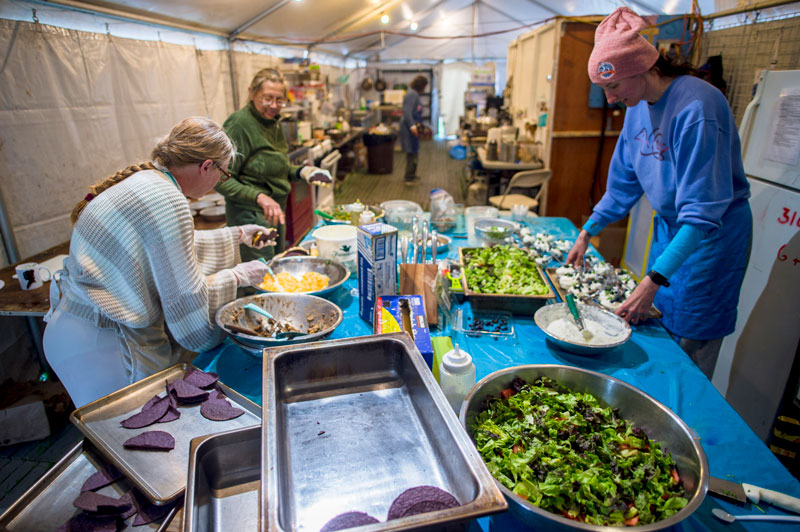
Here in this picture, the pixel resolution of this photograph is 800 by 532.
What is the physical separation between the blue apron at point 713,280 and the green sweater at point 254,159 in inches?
108

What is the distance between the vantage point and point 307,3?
588 centimetres

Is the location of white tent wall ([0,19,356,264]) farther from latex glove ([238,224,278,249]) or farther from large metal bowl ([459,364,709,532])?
large metal bowl ([459,364,709,532])

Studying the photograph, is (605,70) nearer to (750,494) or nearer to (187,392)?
(750,494)

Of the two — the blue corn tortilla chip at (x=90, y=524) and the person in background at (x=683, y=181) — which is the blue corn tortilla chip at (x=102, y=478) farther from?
the person in background at (x=683, y=181)

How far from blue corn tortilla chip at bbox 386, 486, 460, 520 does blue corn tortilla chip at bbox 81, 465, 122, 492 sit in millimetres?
798

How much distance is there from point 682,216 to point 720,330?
0.73 metres

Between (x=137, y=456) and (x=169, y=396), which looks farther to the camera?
(x=169, y=396)

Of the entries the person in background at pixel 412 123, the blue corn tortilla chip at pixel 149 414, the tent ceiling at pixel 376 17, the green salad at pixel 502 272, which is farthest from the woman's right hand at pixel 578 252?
the person in background at pixel 412 123

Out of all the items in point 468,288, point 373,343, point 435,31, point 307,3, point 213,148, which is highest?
point 435,31

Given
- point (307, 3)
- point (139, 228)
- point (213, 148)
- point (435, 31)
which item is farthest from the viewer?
point (435, 31)

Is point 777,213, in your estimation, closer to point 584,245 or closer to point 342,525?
point 584,245

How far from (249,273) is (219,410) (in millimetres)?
687

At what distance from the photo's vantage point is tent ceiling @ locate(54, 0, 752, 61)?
4500mm

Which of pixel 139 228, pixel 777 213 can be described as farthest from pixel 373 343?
pixel 777 213
